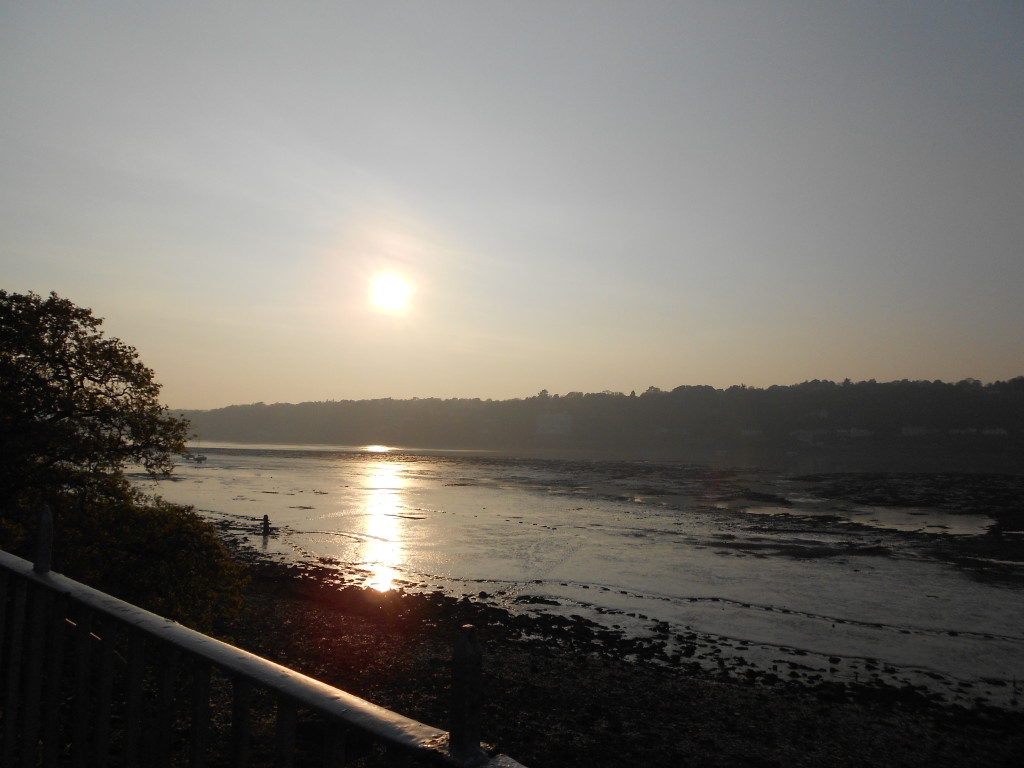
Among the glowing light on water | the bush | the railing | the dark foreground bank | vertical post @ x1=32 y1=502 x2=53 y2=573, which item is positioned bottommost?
the glowing light on water

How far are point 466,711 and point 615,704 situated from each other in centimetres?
1373

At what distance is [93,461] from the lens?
1440 cm

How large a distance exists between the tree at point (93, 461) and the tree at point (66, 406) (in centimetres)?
2

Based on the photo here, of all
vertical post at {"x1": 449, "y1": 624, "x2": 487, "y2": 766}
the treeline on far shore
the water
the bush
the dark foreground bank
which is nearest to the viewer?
vertical post at {"x1": 449, "y1": 624, "x2": 487, "y2": 766}

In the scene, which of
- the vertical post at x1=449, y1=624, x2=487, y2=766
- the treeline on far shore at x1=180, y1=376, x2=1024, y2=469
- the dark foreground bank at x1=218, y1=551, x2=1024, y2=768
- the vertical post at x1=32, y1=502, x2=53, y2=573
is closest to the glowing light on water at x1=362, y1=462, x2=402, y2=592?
the dark foreground bank at x1=218, y1=551, x2=1024, y2=768

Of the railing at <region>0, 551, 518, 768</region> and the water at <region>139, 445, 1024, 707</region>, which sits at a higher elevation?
the railing at <region>0, 551, 518, 768</region>

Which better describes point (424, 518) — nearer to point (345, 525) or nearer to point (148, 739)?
point (345, 525)

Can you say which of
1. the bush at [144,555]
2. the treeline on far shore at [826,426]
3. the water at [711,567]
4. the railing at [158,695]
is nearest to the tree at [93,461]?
the bush at [144,555]

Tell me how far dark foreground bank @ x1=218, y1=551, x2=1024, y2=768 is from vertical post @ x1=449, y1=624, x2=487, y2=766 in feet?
35.9

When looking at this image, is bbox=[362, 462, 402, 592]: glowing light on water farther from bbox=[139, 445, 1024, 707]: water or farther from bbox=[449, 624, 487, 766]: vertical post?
bbox=[449, 624, 487, 766]: vertical post

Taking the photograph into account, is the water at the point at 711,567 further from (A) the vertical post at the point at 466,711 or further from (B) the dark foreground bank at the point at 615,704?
(A) the vertical post at the point at 466,711

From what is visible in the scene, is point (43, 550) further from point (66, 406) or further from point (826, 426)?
point (826, 426)

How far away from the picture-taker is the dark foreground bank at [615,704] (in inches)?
483

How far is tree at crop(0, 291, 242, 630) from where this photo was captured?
43.4ft
